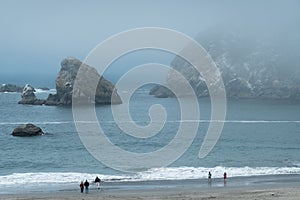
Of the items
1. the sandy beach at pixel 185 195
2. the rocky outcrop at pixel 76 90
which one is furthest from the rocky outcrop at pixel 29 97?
the sandy beach at pixel 185 195

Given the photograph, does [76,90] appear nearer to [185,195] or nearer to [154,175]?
A: [154,175]

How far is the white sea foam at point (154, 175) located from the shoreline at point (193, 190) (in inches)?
104

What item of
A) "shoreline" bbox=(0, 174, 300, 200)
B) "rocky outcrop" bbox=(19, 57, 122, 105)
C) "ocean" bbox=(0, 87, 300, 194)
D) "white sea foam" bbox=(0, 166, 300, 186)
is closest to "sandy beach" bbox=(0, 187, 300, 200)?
"shoreline" bbox=(0, 174, 300, 200)

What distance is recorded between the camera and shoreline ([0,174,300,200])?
134 ft

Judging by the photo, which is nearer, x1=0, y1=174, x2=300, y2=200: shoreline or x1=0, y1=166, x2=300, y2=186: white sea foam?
x1=0, y1=174, x2=300, y2=200: shoreline

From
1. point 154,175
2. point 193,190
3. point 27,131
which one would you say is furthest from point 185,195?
point 27,131

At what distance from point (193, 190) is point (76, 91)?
107372 millimetres

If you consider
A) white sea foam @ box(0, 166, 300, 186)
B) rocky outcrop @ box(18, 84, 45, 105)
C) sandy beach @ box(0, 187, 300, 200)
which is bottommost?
sandy beach @ box(0, 187, 300, 200)

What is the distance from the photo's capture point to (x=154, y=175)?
55062mm

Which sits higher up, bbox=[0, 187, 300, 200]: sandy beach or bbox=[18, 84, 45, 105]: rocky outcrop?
bbox=[18, 84, 45, 105]: rocky outcrop

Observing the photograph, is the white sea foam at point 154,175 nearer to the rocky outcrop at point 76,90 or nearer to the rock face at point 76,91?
the rocky outcrop at point 76,90

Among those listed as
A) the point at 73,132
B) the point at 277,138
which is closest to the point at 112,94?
the point at 73,132

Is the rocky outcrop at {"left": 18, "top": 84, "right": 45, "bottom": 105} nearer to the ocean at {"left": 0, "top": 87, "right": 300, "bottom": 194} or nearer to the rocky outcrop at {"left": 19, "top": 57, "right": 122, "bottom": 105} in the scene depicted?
the rocky outcrop at {"left": 19, "top": 57, "right": 122, "bottom": 105}

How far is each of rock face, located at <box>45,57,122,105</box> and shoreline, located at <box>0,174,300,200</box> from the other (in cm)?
10167
